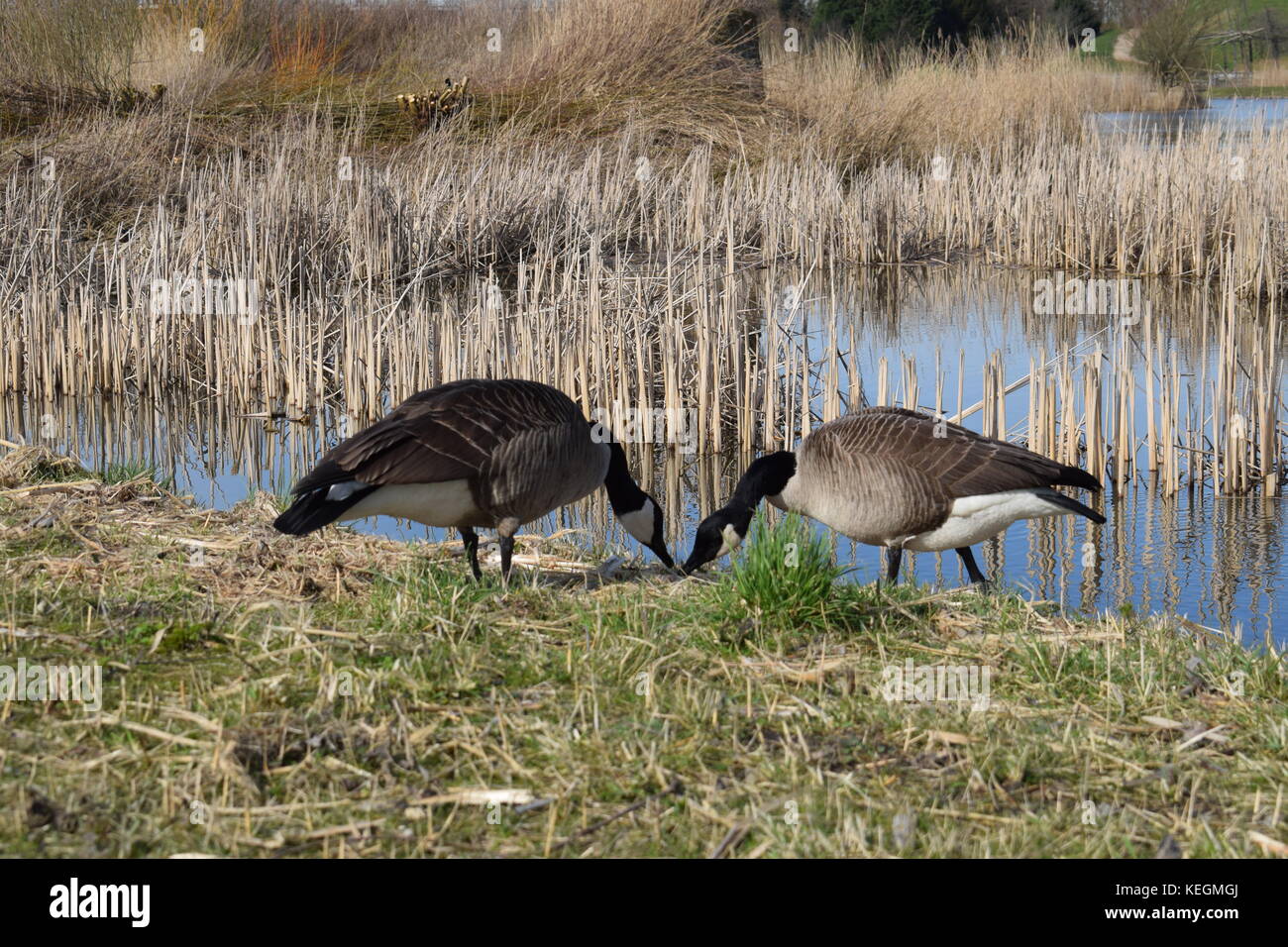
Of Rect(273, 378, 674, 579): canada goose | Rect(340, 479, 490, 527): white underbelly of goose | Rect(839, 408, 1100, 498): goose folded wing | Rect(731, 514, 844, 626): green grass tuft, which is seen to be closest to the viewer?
Rect(731, 514, 844, 626): green grass tuft

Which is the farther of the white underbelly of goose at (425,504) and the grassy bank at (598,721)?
the white underbelly of goose at (425,504)

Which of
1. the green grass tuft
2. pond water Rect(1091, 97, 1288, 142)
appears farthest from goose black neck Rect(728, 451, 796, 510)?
pond water Rect(1091, 97, 1288, 142)

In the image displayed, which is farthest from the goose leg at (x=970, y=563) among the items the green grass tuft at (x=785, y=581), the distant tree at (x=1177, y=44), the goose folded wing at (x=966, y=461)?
the distant tree at (x=1177, y=44)

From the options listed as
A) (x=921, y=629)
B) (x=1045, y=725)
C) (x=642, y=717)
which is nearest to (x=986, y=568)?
(x=921, y=629)

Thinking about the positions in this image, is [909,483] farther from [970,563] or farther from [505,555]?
[505,555]

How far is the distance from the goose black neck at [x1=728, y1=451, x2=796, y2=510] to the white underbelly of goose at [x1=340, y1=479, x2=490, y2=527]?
4.41ft

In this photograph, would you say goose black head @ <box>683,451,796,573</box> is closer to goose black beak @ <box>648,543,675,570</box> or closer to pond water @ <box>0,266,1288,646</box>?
goose black beak @ <box>648,543,675,570</box>

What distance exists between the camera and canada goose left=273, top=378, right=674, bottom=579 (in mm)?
4918

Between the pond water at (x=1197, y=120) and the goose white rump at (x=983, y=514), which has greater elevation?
the pond water at (x=1197, y=120)

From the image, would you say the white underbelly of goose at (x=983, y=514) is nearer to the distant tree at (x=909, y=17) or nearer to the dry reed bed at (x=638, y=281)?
the dry reed bed at (x=638, y=281)

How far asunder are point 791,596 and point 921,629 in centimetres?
55

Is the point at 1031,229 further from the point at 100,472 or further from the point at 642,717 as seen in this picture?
the point at 642,717

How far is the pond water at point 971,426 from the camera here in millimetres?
6887

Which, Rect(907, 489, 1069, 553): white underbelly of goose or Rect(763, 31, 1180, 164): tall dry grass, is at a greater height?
Rect(763, 31, 1180, 164): tall dry grass
